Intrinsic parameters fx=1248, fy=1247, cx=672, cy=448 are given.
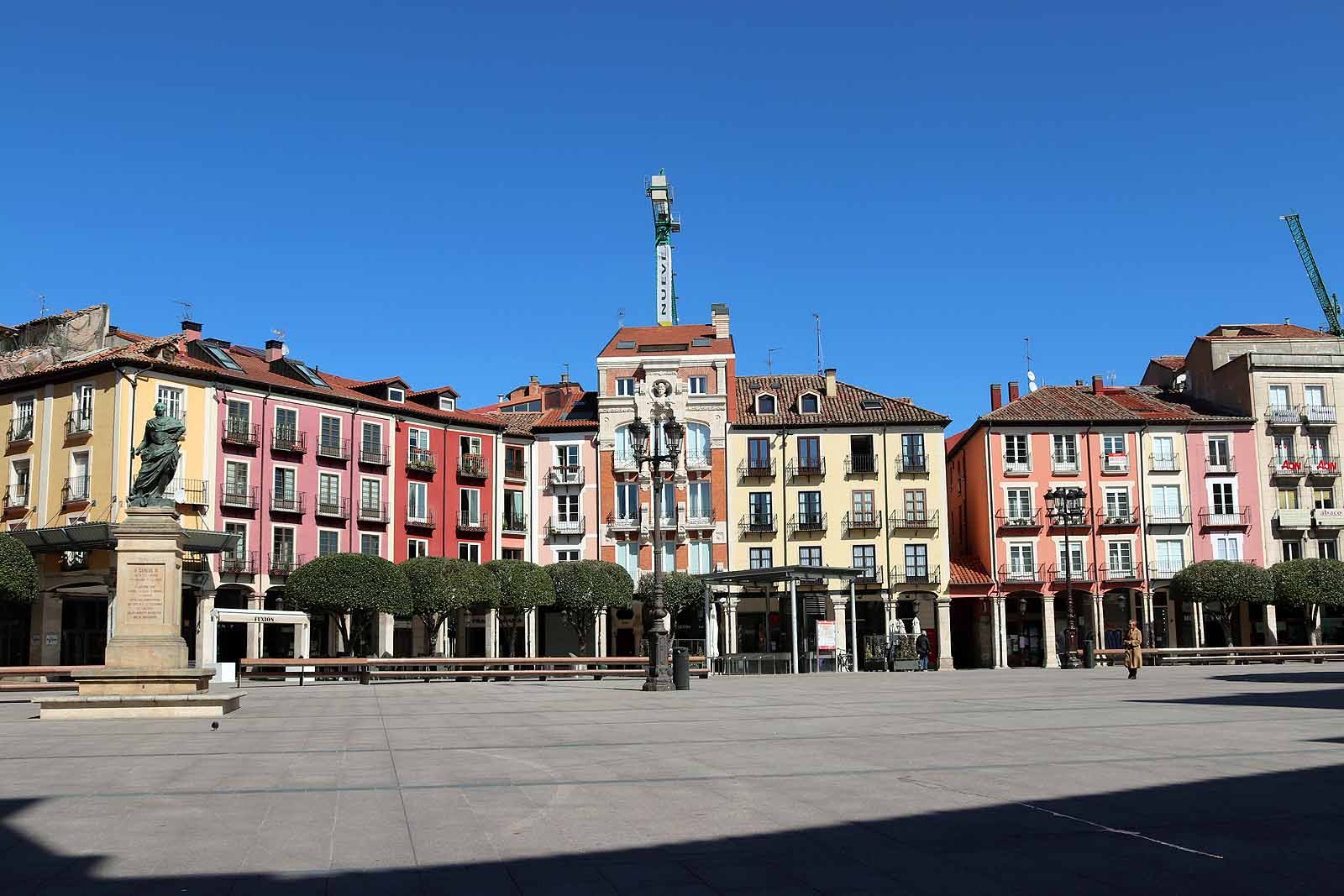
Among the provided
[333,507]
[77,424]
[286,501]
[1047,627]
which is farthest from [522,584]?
[1047,627]

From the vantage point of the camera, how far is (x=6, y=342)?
60625 mm

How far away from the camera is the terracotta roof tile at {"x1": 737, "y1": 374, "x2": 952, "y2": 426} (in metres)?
Answer: 64.8

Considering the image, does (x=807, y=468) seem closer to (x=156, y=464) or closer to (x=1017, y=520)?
(x=1017, y=520)

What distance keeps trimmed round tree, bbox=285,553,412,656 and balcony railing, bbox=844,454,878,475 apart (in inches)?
951

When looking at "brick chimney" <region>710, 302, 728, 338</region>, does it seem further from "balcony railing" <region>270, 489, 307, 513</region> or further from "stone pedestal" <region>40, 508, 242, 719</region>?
"stone pedestal" <region>40, 508, 242, 719</region>

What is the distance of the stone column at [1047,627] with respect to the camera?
61.7 meters

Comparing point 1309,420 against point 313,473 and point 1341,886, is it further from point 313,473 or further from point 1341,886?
point 1341,886

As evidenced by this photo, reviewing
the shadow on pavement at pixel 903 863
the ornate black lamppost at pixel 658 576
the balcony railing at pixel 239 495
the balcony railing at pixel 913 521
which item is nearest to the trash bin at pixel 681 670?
the ornate black lamppost at pixel 658 576

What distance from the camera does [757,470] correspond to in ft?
212

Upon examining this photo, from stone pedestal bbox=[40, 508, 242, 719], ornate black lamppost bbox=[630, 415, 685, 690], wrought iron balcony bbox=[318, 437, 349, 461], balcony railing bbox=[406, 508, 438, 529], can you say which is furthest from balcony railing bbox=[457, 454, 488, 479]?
stone pedestal bbox=[40, 508, 242, 719]

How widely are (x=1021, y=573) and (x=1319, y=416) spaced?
18.3m

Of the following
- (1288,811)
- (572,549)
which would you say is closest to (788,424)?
(572,549)

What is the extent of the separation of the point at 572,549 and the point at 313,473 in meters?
14.5

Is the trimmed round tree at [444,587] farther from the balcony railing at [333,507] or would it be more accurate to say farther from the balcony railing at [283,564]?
the balcony railing at [283,564]
